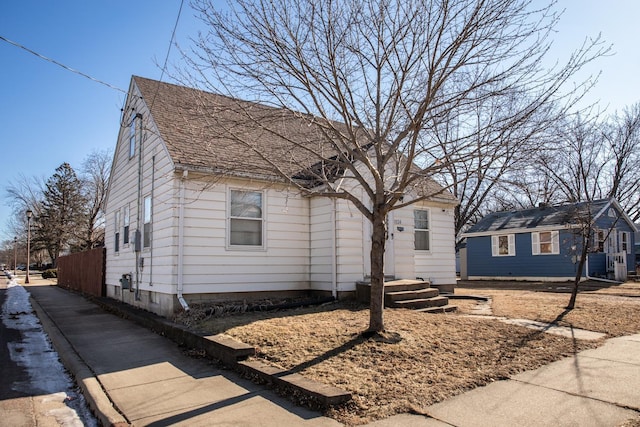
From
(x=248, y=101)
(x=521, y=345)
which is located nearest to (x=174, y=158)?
(x=248, y=101)

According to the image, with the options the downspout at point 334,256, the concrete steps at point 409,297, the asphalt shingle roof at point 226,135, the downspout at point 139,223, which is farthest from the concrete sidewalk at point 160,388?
the concrete steps at point 409,297

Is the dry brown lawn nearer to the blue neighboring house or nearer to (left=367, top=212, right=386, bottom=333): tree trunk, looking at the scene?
(left=367, top=212, right=386, bottom=333): tree trunk

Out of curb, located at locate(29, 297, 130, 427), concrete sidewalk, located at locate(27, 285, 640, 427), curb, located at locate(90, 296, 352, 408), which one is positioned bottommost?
curb, located at locate(29, 297, 130, 427)

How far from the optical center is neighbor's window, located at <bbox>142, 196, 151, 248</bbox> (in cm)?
1127

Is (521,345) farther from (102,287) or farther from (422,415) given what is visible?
(102,287)

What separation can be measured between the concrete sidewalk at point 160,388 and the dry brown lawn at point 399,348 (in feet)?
1.85

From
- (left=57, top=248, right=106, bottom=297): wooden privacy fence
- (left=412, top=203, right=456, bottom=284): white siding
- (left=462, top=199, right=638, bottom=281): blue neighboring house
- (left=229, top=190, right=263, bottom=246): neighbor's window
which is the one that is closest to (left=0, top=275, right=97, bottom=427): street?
(left=229, top=190, right=263, bottom=246): neighbor's window

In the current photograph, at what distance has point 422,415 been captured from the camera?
13.7 ft

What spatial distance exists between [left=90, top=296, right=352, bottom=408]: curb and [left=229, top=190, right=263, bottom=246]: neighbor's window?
244cm

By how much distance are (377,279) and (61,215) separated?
51181 mm

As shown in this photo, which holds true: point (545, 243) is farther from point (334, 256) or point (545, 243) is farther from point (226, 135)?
point (226, 135)

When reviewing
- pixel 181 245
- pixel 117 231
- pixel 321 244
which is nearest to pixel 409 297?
pixel 321 244

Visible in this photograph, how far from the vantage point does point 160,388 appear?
5.35 meters

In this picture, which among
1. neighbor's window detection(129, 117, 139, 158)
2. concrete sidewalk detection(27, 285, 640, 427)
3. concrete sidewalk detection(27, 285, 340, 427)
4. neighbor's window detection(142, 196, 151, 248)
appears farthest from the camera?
neighbor's window detection(129, 117, 139, 158)
